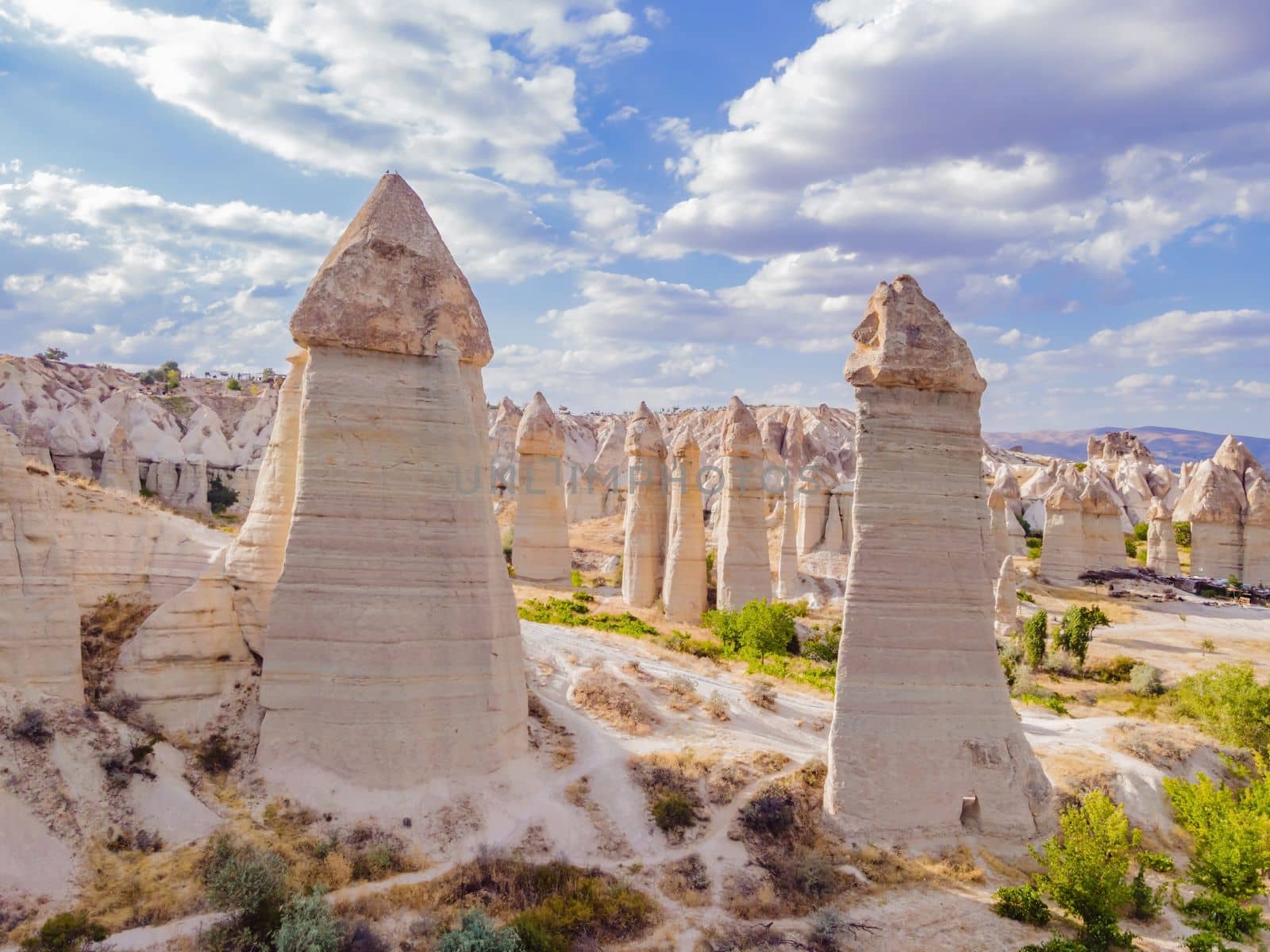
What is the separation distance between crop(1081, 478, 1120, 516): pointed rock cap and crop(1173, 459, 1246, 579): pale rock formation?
3230mm

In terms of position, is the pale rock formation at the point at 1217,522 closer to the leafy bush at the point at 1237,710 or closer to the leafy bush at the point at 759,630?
the leafy bush at the point at 759,630

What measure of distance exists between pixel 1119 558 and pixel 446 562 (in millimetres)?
38363

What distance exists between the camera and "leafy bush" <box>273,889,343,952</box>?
8359 mm

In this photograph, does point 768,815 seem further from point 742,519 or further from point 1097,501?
point 1097,501

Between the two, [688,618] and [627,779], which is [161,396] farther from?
[627,779]

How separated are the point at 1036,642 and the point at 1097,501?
1861 centimetres

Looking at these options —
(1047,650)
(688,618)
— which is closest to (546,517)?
(688,618)

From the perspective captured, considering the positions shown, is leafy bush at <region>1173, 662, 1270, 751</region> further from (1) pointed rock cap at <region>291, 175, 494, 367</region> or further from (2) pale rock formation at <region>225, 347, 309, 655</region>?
(2) pale rock formation at <region>225, 347, 309, 655</region>

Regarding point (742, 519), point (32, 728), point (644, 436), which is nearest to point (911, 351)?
point (32, 728)

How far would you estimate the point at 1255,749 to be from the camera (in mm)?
15602

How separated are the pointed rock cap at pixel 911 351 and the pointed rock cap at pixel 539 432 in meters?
20.5

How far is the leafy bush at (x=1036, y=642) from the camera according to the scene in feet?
80.4

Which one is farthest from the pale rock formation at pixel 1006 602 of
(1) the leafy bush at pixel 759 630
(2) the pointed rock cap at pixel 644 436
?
(2) the pointed rock cap at pixel 644 436

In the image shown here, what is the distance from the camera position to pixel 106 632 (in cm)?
1238
